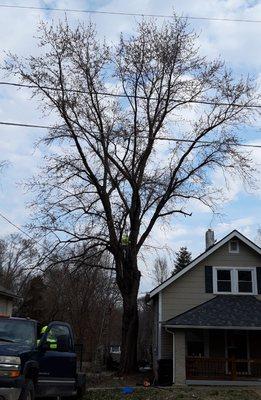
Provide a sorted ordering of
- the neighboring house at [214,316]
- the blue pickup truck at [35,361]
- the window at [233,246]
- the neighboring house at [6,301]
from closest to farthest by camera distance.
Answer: the blue pickup truck at [35,361]
the neighboring house at [214,316]
the window at [233,246]
the neighboring house at [6,301]

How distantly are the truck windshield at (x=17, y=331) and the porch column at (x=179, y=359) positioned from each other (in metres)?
13.6

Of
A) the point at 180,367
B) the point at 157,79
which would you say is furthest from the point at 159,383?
the point at 157,79

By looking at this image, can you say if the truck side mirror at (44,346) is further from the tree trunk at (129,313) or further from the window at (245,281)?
the window at (245,281)

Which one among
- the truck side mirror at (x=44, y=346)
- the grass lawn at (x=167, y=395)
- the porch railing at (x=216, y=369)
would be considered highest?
the truck side mirror at (x=44, y=346)

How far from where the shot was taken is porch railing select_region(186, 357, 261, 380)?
23453 millimetres

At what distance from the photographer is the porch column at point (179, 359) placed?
76.2ft

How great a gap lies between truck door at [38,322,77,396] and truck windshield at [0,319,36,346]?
314mm

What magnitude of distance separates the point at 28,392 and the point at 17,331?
142 cm

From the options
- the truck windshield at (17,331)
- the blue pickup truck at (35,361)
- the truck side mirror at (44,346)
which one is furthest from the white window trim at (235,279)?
the truck windshield at (17,331)

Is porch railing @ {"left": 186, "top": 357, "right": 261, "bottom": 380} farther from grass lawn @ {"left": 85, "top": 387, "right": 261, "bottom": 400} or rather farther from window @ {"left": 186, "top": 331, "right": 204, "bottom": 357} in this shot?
grass lawn @ {"left": 85, "top": 387, "right": 261, "bottom": 400}

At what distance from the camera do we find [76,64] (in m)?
27.5

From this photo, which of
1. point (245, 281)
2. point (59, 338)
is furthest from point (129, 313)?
point (59, 338)

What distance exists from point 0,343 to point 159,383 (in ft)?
50.6

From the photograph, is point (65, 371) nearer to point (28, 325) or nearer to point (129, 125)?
point (28, 325)
